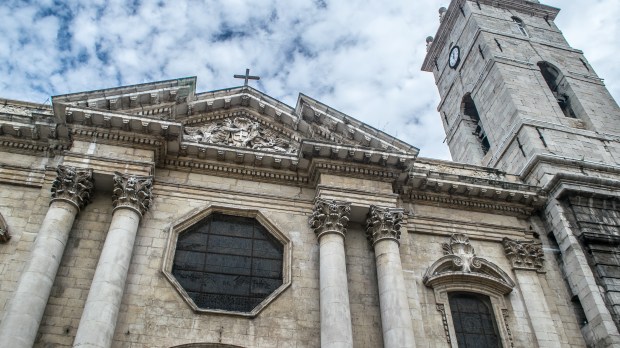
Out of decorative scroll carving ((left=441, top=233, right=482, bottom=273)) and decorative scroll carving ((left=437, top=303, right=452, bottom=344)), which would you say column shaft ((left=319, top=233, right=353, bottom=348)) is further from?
decorative scroll carving ((left=441, top=233, right=482, bottom=273))

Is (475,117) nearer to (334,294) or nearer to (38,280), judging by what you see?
(334,294)

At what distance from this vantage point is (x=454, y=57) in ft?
85.0

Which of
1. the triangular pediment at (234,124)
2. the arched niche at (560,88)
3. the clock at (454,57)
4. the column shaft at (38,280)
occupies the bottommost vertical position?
the column shaft at (38,280)

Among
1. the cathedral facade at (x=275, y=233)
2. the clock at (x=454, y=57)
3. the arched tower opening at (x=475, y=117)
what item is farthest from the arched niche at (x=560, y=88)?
the cathedral facade at (x=275, y=233)

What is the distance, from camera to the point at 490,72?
21750 mm

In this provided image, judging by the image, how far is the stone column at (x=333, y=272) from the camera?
1145 centimetres

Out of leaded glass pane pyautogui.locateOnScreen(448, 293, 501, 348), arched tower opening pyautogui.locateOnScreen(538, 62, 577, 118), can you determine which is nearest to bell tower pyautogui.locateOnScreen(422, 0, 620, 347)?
arched tower opening pyautogui.locateOnScreen(538, 62, 577, 118)

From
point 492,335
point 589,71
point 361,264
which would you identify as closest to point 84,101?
point 361,264

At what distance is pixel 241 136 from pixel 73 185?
461cm

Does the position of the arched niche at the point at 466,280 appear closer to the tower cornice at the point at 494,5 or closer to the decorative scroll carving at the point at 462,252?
the decorative scroll carving at the point at 462,252

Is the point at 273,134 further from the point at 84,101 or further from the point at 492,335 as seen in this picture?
the point at 492,335

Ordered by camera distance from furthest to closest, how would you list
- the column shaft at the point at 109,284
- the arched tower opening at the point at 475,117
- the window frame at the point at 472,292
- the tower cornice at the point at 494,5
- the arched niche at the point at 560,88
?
the tower cornice at the point at 494,5 → the arched tower opening at the point at 475,117 → the arched niche at the point at 560,88 → the window frame at the point at 472,292 → the column shaft at the point at 109,284

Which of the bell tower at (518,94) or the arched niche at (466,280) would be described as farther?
the bell tower at (518,94)

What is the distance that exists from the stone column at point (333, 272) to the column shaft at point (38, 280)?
5534mm
